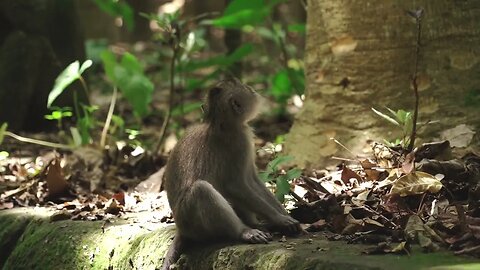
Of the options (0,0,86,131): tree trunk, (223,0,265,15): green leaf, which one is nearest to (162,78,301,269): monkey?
(223,0,265,15): green leaf

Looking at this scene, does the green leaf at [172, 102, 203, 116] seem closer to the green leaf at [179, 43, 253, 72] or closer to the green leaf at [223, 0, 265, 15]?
the green leaf at [179, 43, 253, 72]

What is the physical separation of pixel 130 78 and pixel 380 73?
2.72m

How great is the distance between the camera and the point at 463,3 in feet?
16.8

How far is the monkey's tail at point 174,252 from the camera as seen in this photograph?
400cm

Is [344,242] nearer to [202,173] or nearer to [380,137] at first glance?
[202,173]

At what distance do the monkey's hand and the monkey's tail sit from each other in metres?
0.48

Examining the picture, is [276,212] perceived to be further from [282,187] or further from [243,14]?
[243,14]

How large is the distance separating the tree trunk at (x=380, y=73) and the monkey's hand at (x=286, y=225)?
1.33 metres

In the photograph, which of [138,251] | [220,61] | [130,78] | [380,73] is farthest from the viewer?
[220,61]

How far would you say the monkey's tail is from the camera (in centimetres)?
400

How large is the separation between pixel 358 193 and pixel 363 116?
3.59 feet

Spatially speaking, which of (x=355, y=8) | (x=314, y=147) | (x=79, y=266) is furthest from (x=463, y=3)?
(x=79, y=266)

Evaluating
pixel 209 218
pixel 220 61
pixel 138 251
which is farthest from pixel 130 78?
pixel 209 218

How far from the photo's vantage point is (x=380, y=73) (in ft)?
17.3
